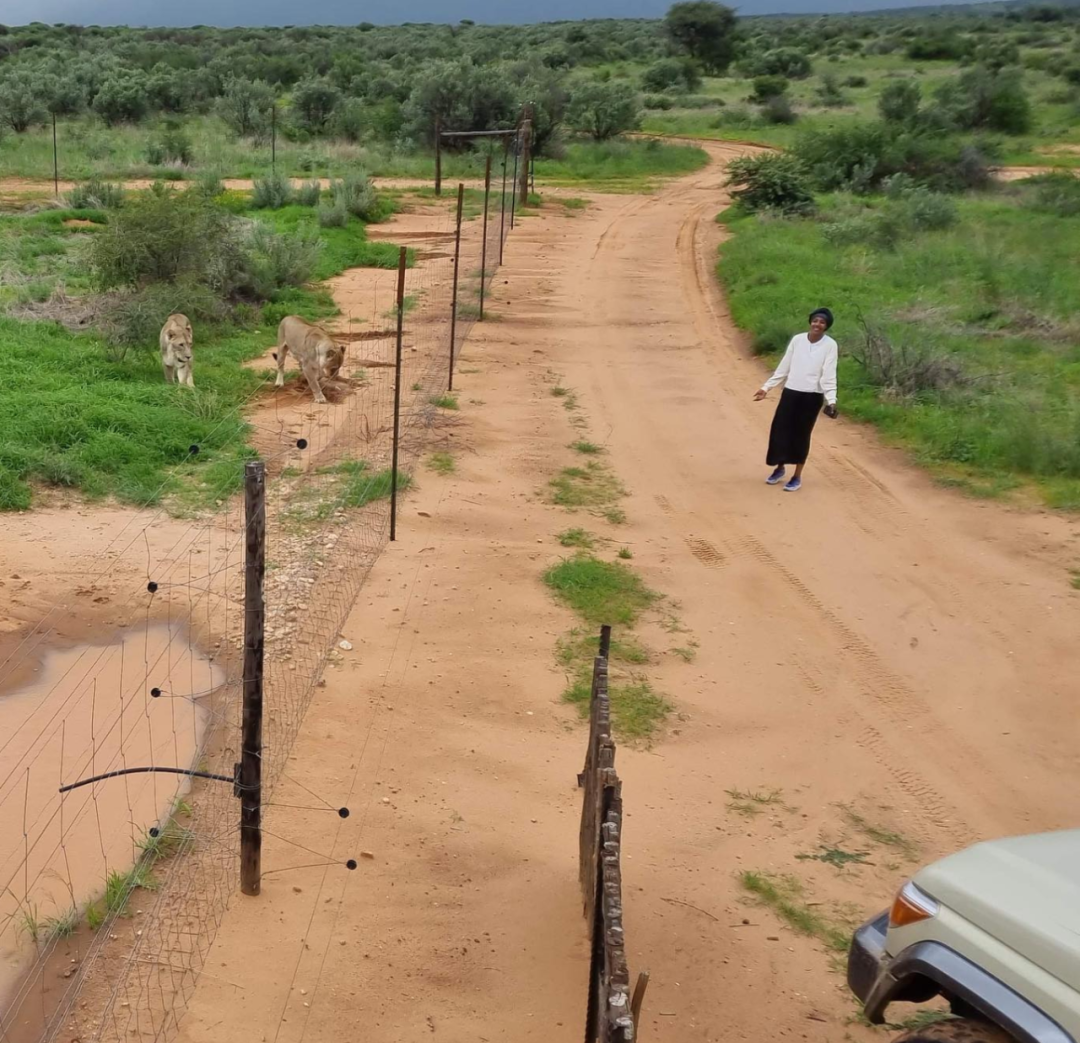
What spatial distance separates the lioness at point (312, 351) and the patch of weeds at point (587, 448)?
2501mm

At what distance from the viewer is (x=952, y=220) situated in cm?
2267

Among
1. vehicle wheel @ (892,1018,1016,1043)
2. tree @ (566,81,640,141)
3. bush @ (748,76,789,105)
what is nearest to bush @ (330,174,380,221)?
tree @ (566,81,640,141)

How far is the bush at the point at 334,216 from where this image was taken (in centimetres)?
2172

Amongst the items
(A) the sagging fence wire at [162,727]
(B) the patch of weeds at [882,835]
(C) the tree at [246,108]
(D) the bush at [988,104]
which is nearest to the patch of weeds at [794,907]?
(B) the patch of weeds at [882,835]

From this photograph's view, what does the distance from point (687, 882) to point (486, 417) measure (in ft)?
23.9

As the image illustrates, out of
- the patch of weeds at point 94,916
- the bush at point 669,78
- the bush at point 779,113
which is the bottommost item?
the patch of weeds at point 94,916

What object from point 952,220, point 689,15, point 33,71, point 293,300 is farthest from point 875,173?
point 689,15

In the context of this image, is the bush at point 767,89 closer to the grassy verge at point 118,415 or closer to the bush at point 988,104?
the bush at point 988,104

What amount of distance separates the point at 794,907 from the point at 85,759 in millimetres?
3441

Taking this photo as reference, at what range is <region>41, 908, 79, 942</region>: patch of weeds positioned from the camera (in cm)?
471

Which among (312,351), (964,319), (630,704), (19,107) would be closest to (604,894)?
(630,704)

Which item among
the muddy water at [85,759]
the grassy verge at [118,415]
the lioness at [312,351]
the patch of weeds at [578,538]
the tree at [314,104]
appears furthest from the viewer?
the tree at [314,104]

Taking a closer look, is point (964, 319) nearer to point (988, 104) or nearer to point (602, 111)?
point (602, 111)

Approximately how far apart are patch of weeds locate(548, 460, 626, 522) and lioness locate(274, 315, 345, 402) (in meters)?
2.71
